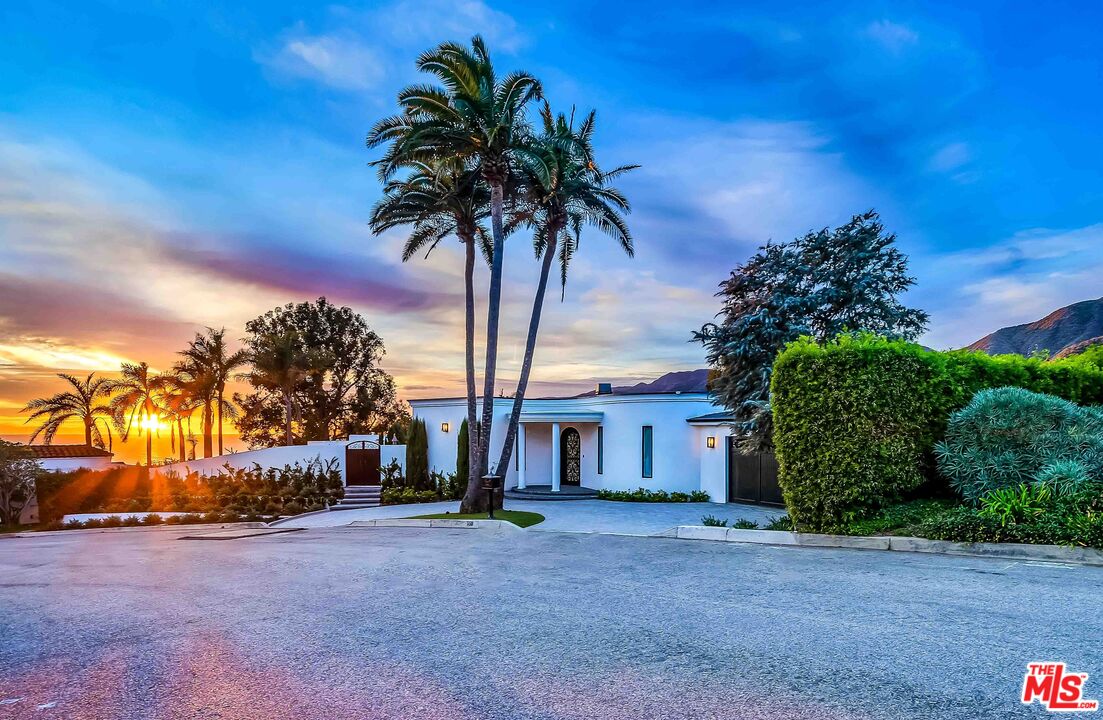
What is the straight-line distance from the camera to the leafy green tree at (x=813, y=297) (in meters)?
14.4

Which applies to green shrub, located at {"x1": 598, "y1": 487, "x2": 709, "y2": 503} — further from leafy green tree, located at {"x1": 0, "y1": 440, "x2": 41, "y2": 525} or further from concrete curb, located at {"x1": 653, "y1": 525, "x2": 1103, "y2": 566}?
leafy green tree, located at {"x1": 0, "y1": 440, "x2": 41, "y2": 525}

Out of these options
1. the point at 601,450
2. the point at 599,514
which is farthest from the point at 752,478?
the point at 601,450

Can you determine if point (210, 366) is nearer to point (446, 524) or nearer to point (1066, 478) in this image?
point (446, 524)

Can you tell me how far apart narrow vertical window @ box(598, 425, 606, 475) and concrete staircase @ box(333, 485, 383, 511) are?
8409mm

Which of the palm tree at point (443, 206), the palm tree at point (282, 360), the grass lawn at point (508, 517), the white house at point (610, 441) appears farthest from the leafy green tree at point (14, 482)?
the grass lawn at point (508, 517)

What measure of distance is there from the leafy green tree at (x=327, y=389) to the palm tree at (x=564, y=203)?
892 inches

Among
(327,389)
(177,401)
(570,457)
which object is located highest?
(327,389)

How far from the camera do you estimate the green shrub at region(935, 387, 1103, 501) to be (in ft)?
28.5

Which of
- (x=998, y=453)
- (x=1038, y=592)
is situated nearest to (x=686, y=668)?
(x=1038, y=592)

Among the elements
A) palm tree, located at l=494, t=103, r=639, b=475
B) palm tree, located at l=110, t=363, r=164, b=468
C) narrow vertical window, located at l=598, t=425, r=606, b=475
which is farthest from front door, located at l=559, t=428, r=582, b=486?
palm tree, located at l=110, t=363, r=164, b=468

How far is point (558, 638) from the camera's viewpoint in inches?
186

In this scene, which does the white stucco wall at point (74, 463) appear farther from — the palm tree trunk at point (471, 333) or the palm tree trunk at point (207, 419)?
the palm tree trunk at point (471, 333)

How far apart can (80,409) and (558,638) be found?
43761 mm

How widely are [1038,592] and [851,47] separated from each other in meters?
9.76
